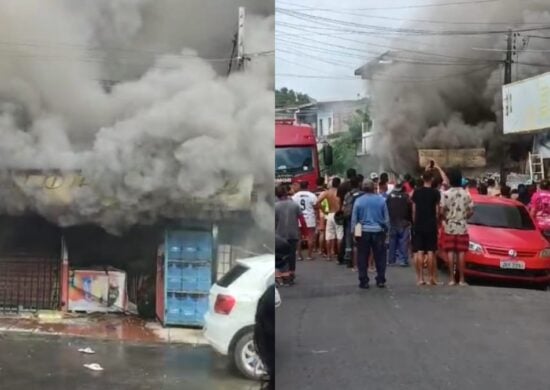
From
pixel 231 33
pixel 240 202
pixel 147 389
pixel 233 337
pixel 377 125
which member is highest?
pixel 231 33

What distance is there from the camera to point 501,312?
193 cm

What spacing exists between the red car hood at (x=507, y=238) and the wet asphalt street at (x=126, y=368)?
0.78 meters

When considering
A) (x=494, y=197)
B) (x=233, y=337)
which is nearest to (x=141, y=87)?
(x=233, y=337)

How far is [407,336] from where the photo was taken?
6.32 ft

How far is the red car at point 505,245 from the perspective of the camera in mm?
1924

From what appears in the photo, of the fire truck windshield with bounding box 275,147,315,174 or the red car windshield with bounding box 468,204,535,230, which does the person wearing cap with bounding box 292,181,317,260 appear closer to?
the fire truck windshield with bounding box 275,147,315,174

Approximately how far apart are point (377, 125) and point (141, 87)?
0.66 metres

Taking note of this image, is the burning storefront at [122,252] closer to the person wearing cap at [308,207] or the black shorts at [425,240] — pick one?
the person wearing cap at [308,207]

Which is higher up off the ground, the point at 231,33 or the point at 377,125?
the point at 231,33

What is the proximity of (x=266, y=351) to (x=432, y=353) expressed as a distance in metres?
0.46

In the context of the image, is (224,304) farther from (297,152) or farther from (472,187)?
(472,187)

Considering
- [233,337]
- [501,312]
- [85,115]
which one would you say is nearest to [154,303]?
[233,337]

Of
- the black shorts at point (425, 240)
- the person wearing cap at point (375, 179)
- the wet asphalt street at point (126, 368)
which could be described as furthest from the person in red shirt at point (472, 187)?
the wet asphalt street at point (126, 368)

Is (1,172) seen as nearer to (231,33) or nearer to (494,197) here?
(231,33)
